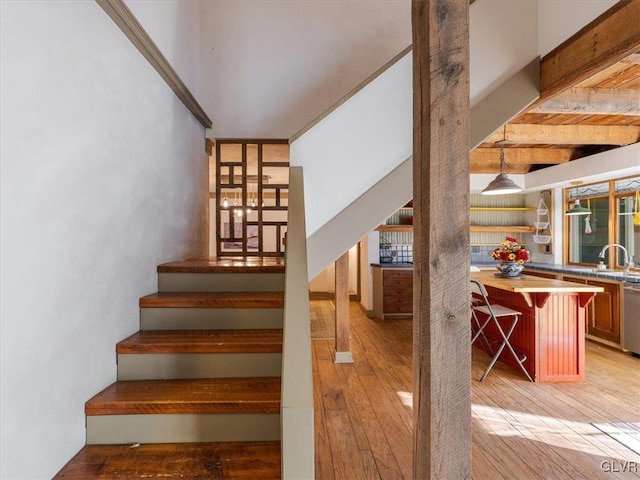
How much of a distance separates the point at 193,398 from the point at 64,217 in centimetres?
95

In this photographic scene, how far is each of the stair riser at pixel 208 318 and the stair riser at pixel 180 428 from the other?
24.5 inches

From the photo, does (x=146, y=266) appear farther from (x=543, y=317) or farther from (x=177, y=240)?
(x=543, y=317)

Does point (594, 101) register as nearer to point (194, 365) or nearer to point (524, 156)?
point (524, 156)

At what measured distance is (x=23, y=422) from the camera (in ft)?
4.25

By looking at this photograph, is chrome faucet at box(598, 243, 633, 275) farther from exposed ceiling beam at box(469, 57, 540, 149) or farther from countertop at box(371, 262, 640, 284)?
exposed ceiling beam at box(469, 57, 540, 149)

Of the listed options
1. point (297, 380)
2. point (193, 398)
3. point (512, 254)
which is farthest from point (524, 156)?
point (297, 380)

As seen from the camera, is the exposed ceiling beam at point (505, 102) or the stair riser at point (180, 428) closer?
the stair riser at point (180, 428)

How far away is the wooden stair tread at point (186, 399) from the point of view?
1.63 meters

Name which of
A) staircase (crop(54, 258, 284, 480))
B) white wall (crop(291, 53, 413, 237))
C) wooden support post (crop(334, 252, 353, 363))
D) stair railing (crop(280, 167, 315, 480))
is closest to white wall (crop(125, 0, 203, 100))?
white wall (crop(291, 53, 413, 237))

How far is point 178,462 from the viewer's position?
150 cm

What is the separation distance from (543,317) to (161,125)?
3.96m

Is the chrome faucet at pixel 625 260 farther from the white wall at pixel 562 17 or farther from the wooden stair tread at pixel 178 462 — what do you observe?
the wooden stair tread at pixel 178 462

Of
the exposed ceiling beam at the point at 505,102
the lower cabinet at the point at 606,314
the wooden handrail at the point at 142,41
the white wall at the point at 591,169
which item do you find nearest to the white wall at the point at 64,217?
the wooden handrail at the point at 142,41

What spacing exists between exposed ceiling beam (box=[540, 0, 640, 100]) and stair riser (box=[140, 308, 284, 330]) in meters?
2.15
